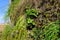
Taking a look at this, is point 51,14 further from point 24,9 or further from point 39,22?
point 24,9

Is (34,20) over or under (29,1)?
under

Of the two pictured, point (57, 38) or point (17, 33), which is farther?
point (17, 33)

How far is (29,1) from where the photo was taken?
3125mm

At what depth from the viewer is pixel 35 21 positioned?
298cm

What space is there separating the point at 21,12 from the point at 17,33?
338 millimetres

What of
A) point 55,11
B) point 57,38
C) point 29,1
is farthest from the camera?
point 29,1

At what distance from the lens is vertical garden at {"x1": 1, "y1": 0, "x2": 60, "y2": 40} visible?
2824 mm

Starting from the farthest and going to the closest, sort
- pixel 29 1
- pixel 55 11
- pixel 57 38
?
1. pixel 29 1
2. pixel 55 11
3. pixel 57 38

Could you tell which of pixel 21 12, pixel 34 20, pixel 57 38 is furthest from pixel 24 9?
pixel 57 38

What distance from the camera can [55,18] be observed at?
2.91m

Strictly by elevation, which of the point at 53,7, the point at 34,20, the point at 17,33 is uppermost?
the point at 53,7

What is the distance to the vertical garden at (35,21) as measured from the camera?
282 centimetres

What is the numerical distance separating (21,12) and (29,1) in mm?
213

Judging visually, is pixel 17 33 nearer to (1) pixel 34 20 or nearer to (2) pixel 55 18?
(1) pixel 34 20
